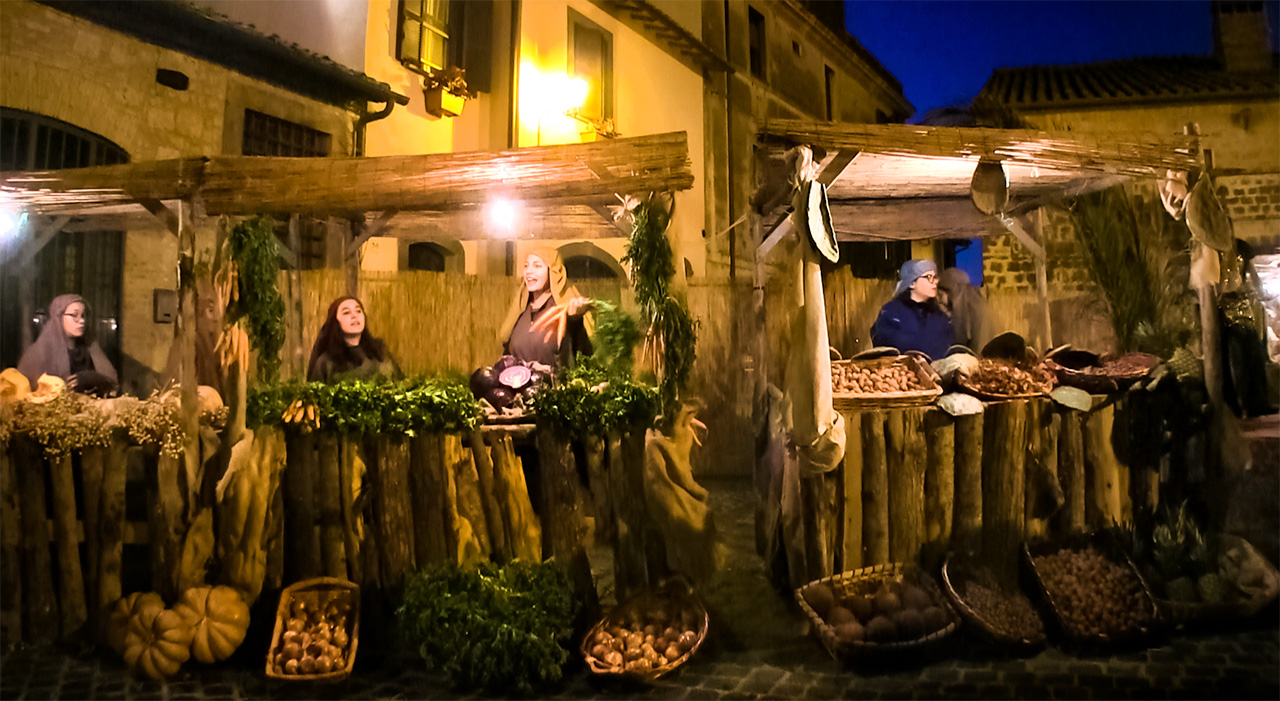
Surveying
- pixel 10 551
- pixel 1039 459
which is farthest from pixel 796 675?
pixel 10 551

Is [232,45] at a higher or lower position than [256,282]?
higher

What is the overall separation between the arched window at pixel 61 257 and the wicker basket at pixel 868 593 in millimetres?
7257

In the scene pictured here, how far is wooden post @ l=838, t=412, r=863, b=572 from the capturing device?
493 cm

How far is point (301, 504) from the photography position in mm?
4848

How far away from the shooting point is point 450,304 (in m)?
Answer: 9.78

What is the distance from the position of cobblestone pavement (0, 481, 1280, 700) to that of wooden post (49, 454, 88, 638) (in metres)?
0.24

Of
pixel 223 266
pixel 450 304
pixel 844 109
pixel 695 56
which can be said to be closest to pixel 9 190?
pixel 223 266

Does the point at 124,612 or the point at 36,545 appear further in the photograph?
the point at 36,545

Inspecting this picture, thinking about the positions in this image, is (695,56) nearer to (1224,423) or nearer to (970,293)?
(970,293)

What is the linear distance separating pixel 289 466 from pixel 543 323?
2.28 metres

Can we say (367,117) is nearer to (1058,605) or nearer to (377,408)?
(377,408)

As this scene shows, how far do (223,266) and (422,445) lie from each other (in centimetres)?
179

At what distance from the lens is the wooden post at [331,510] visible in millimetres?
4785

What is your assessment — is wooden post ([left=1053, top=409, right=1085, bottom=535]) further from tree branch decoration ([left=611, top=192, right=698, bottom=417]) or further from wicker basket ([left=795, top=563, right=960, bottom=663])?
tree branch decoration ([left=611, top=192, right=698, bottom=417])
